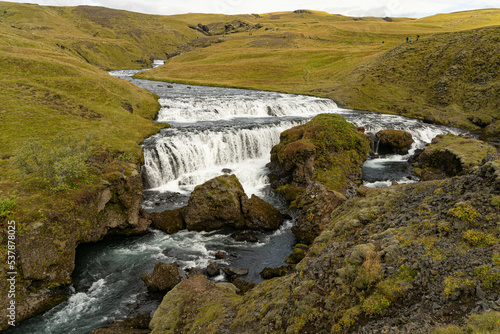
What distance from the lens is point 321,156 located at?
33094mm

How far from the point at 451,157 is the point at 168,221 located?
113ft

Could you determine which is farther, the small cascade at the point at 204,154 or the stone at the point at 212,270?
the small cascade at the point at 204,154

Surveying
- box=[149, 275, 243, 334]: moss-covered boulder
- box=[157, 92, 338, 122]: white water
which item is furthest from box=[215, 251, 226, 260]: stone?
box=[157, 92, 338, 122]: white water

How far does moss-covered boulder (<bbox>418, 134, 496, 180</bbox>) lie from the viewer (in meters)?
31.0

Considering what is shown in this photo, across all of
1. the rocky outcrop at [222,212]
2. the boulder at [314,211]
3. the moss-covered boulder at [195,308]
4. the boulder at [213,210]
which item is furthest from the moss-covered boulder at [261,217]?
the moss-covered boulder at [195,308]

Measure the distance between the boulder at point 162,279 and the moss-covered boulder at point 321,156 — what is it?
1580 cm

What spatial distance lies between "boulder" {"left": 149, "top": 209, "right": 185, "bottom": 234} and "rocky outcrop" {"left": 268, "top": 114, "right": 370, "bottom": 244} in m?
11.7

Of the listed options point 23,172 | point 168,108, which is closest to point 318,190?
point 23,172

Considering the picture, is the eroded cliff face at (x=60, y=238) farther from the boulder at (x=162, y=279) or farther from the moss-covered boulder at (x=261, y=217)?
the moss-covered boulder at (x=261, y=217)

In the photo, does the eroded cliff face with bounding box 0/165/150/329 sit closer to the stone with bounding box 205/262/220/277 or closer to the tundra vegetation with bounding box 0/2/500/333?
the tundra vegetation with bounding box 0/2/500/333

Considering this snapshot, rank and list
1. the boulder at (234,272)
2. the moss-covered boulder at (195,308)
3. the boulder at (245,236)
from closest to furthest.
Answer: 1. the moss-covered boulder at (195,308)
2. the boulder at (234,272)
3. the boulder at (245,236)

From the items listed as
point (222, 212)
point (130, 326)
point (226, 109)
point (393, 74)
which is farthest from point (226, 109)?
point (393, 74)

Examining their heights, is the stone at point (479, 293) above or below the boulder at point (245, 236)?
above

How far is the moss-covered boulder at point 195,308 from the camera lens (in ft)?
37.2
